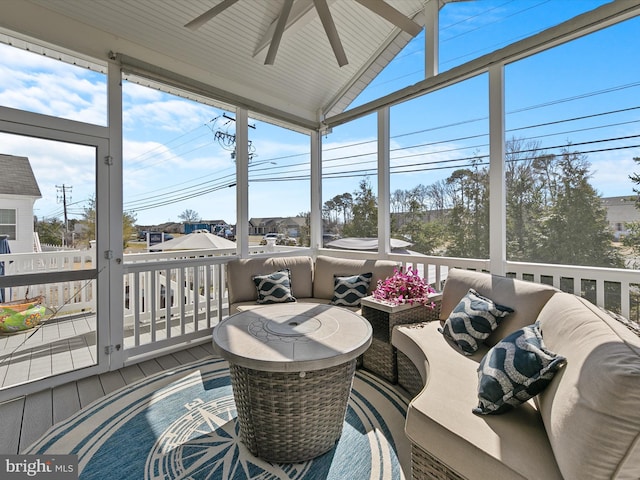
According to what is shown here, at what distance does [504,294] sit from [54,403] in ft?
11.7

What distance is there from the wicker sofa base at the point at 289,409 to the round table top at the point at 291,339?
109 millimetres

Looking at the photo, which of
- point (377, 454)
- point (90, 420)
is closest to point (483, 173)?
point (377, 454)

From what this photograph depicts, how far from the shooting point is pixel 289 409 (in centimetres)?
171

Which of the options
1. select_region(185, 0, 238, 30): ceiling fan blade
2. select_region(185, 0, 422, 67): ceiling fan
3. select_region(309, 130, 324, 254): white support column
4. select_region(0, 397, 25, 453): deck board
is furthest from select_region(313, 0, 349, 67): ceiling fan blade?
select_region(0, 397, 25, 453): deck board

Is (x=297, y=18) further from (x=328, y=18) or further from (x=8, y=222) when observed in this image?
(x=8, y=222)

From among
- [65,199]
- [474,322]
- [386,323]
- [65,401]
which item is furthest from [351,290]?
[65,199]

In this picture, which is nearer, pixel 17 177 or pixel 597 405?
pixel 597 405

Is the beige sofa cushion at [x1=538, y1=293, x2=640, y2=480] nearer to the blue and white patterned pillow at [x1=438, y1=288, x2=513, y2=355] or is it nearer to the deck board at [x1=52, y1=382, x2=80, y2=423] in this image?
the blue and white patterned pillow at [x1=438, y1=288, x2=513, y2=355]

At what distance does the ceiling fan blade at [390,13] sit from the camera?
233cm

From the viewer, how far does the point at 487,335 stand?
2117 millimetres

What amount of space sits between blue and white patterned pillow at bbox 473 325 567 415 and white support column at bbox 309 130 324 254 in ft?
A: 11.7

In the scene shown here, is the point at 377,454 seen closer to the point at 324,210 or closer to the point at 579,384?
the point at 579,384

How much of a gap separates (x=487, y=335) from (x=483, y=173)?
5.90 ft

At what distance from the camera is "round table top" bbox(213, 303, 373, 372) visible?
64.1 inches
